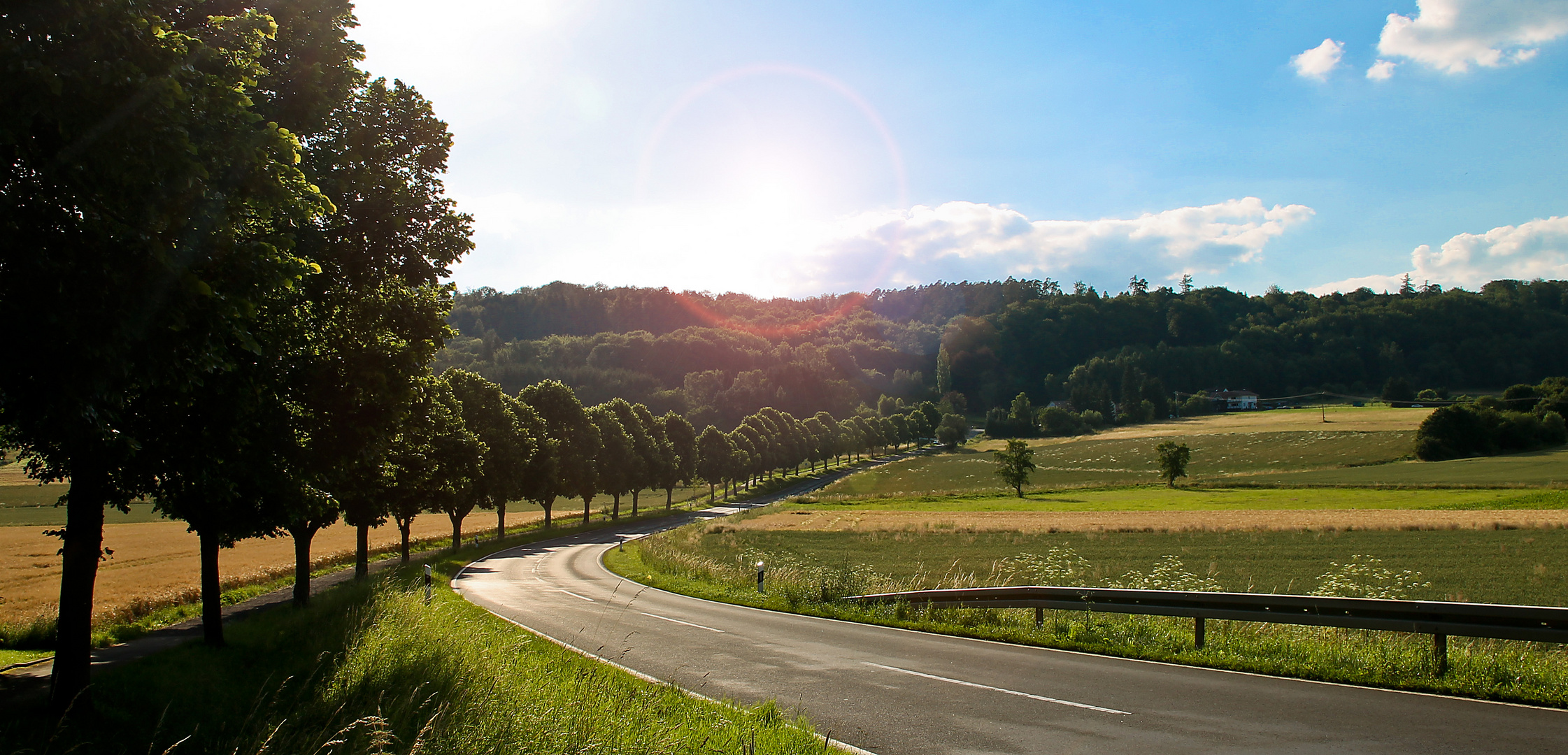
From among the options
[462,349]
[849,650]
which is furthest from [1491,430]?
[462,349]

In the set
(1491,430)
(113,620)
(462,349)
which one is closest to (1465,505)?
(1491,430)

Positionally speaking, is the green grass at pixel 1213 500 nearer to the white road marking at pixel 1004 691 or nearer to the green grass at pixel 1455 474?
the green grass at pixel 1455 474

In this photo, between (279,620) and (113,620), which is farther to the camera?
(113,620)

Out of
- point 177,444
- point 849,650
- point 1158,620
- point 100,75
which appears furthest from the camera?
point 1158,620

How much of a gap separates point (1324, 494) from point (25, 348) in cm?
7316

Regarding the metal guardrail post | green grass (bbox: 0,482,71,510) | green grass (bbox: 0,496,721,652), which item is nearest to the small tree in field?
green grass (bbox: 0,496,721,652)

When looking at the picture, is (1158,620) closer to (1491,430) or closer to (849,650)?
(849,650)

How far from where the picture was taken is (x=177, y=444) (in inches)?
353

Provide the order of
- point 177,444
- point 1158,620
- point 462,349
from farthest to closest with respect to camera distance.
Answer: point 462,349 → point 1158,620 → point 177,444

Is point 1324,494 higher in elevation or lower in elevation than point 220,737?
lower

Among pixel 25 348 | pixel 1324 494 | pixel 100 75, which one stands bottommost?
pixel 1324 494

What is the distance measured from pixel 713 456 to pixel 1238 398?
454 ft

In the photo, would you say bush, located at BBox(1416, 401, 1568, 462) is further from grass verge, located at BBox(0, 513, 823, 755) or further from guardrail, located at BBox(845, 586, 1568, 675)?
grass verge, located at BBox(0, 513, 823, 755)

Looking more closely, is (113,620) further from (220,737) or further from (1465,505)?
(1465,505)
